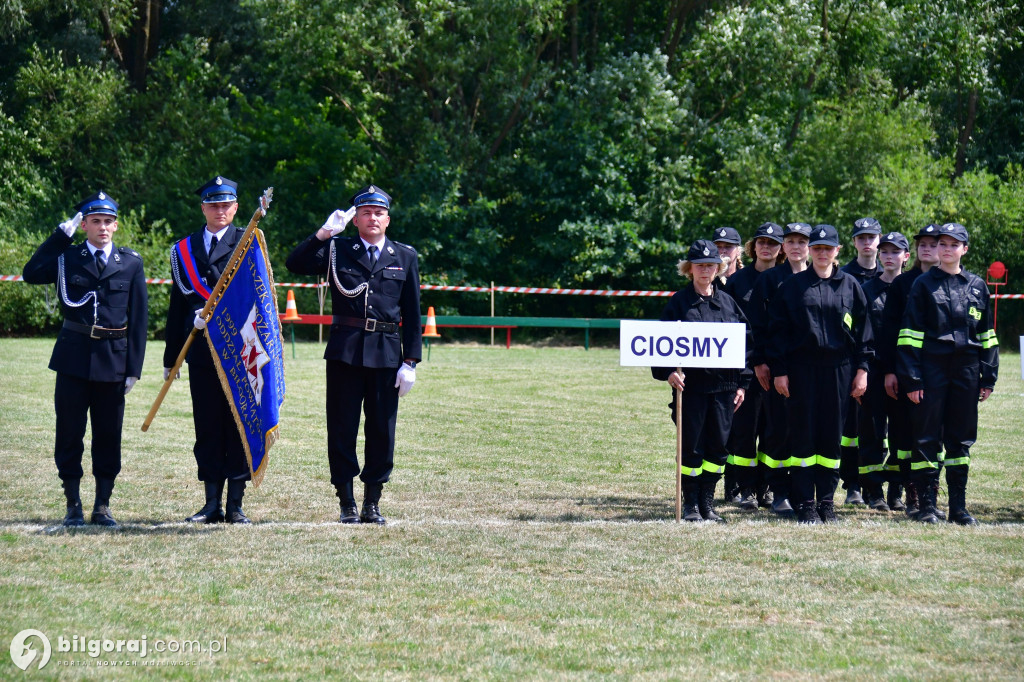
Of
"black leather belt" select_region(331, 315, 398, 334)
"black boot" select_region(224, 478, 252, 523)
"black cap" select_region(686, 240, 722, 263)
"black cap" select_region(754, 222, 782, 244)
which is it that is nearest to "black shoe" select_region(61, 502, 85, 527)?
"black boot" select_region(224, 478, 252, 523)

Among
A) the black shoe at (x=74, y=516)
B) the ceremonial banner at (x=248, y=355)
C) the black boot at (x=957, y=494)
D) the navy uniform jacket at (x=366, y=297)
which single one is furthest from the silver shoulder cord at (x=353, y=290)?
the black boot at (x=957, y=494)

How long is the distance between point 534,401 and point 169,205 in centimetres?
2216

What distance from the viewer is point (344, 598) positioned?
6371 millimetres

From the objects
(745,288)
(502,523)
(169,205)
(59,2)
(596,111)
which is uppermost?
(59,2)

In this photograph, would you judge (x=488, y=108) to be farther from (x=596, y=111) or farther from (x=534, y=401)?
(x=534, y=401)

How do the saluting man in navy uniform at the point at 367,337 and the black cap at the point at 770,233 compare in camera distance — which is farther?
the black cap at the point at 770,233

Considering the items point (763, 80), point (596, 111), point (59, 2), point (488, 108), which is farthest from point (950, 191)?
point (59, 2)

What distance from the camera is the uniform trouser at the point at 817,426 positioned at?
9023 mm

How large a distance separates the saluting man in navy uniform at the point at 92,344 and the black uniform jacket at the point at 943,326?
5481mm

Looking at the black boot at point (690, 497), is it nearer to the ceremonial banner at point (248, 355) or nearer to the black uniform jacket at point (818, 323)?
the black uniform jacket at point (818, 323)

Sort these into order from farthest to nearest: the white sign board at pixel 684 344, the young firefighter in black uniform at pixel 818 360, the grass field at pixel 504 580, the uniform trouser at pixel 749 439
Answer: the uniform trouser at pixel 749 439, the young firefighter in black uniform at pixel 818 360, the white sign board at pixel 684 344, the grass field at pixel 504 580

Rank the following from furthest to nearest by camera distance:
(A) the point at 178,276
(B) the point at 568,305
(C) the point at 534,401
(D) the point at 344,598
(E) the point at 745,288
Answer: (B) the point at 568,305, (C) the point at 534,401, (E) the point at 745,288, (A) the point at 178,276, (D) the point at 344,598

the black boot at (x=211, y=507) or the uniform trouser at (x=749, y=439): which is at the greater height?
the uniform trouser at (x=749, y=439)

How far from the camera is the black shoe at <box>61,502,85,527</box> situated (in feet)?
27.2
